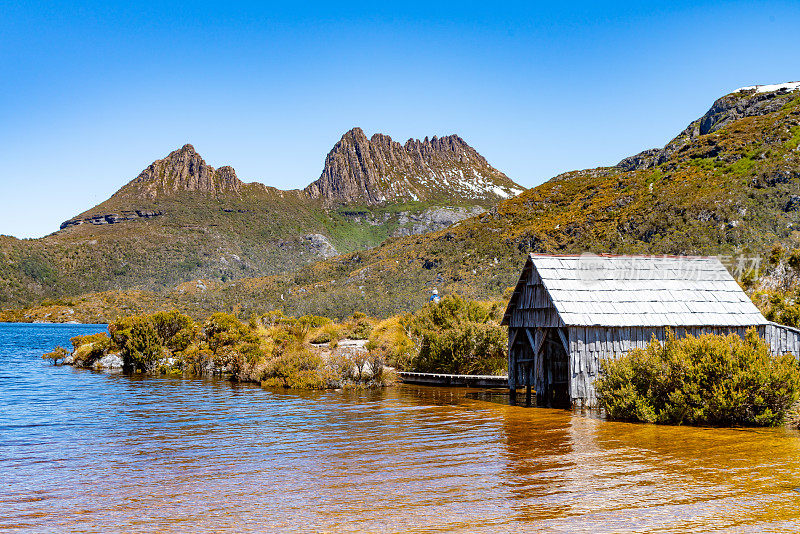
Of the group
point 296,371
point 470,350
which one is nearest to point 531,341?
point 470,350

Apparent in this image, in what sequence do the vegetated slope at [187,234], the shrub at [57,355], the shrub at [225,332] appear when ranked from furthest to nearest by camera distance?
the vegetated slope at [187,234], the shrub at [57,355], the shrub at [225,332]

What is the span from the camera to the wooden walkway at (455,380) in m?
25.2

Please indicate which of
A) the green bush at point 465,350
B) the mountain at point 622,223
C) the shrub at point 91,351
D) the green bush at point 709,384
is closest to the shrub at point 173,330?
the shrub at point 91,351

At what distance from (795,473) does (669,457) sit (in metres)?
2.03

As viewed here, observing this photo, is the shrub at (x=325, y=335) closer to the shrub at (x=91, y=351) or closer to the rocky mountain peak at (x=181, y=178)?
the shrub at (x=91, y=351)

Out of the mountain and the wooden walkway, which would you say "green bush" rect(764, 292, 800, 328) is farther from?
the mountain

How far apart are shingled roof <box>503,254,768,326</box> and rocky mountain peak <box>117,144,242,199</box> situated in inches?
6413

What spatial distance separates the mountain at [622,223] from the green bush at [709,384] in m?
25.4

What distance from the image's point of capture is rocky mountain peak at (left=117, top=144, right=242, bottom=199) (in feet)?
569

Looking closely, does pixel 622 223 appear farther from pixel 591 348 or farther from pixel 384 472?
pixel 384 472

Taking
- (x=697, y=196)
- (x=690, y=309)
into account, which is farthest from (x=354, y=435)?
(x=697, y=196)

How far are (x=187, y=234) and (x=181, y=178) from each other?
4987 cm

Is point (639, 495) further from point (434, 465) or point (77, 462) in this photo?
point (77, 462)

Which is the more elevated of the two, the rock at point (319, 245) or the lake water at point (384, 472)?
the rock at point (319, 245)
